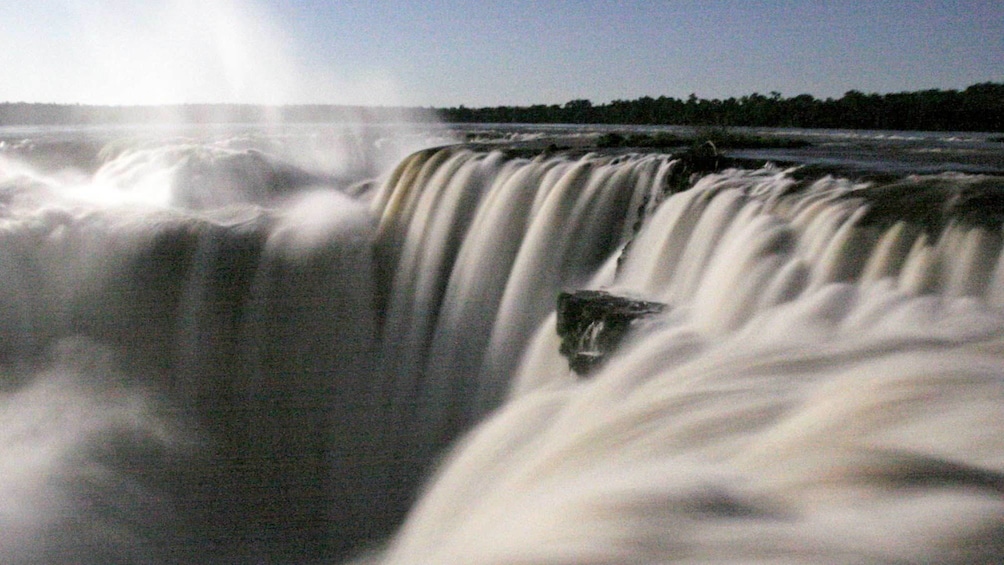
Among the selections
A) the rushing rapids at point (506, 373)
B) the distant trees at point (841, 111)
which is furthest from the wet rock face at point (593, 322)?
the distant trees at point (841, 111)

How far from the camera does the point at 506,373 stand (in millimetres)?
9688

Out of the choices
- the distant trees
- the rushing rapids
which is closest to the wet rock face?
the rushing rapids

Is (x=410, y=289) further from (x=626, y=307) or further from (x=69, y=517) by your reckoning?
(x=626, y=307)

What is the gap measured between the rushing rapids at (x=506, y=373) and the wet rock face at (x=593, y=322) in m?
0.17

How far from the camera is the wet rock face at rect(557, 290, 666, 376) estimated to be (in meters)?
6.37

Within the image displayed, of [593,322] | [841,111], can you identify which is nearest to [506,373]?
[593,322]

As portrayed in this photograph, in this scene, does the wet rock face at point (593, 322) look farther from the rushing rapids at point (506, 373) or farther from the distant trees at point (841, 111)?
the distant trees at point (841, 111)

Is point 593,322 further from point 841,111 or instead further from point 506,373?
point 841,111

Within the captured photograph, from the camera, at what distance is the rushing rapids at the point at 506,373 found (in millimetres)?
3613

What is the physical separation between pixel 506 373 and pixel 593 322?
10.3 ft

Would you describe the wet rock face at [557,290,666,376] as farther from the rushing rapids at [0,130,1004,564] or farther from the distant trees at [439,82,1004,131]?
the distant trees at [439,82,1004,131]

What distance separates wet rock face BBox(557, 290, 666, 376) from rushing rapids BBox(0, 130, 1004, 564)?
0.17m

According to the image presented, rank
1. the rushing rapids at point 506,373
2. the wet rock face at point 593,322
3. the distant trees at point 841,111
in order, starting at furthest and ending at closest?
the distant trees at point 841,111
the wet rock face at point 593,322
the rushing rapids at point 506,373

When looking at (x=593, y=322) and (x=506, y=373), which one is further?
(x=506, y=373)
